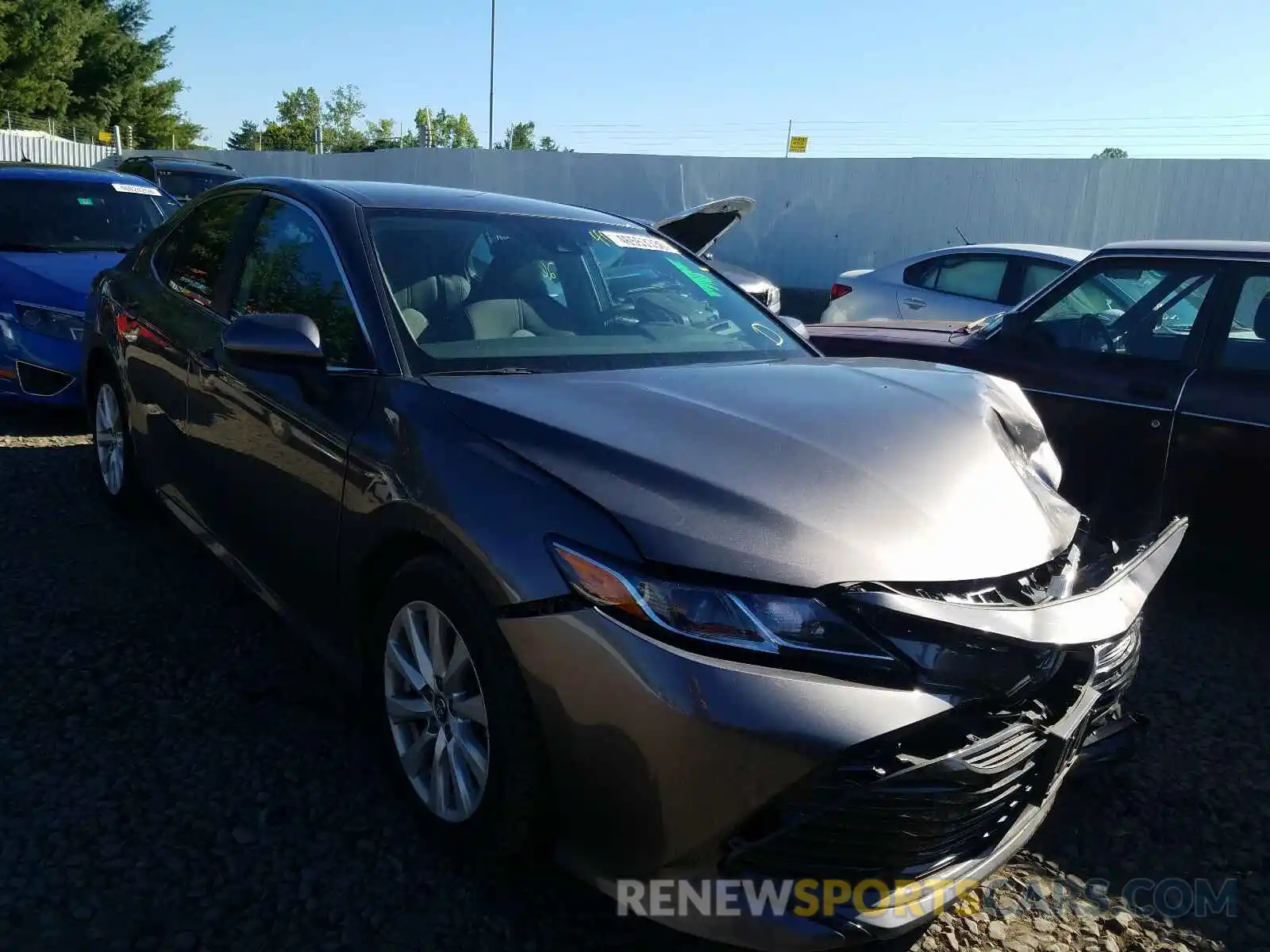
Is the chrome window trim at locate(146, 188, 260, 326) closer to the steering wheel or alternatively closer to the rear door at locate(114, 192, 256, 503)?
the rear door at locate(114, 192, 256, 503)

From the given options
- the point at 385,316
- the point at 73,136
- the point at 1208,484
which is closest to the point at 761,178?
the point at 1208,484

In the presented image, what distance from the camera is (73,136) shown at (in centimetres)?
4706

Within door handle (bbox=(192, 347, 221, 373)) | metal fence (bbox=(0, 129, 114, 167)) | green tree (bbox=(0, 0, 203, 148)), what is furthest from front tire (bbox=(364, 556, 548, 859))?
green tree (bbox=(0, 0, 203, 148))

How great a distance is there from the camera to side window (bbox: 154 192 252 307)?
3.84 metres

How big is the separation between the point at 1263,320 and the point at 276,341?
374 cm

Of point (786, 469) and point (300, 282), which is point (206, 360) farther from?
point (786, 469)

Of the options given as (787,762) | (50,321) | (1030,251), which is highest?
(1030,251)

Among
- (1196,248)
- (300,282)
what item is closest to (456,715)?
(300,282)

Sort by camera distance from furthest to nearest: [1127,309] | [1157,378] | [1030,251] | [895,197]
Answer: [895,197], [1030,251], [1127,309], [1157,378]

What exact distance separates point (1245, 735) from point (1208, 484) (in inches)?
42.8

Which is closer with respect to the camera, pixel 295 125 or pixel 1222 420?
pixel 1222 420

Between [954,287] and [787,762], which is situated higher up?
[954,287]

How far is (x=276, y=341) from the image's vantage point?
9.18ft

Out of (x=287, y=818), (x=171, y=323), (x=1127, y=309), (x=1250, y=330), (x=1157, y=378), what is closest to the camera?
(x=287, y=818)
